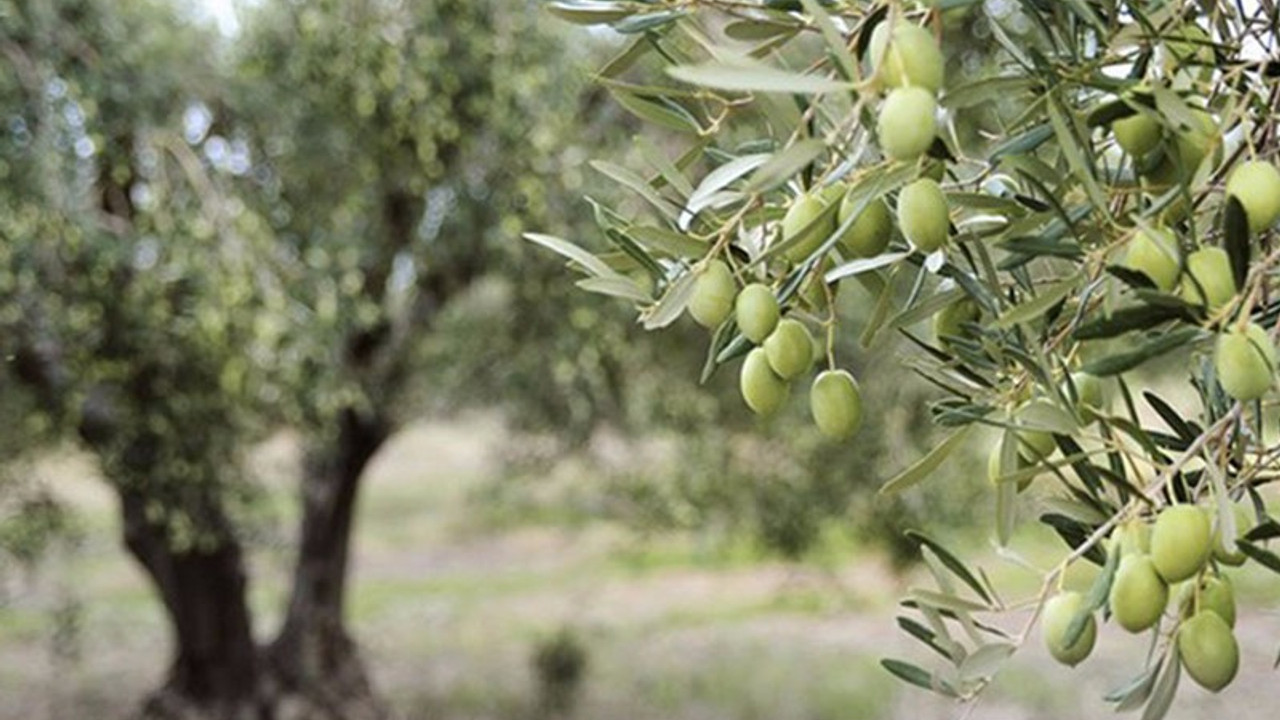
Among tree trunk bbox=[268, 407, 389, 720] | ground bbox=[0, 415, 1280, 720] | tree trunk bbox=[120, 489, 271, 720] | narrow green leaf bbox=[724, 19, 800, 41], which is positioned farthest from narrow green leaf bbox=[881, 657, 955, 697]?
tree trunk bbox=[268, 407, 389, 720]

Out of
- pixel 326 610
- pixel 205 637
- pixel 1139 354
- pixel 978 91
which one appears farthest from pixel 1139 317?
pixel 326 610

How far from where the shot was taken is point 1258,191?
665 millimetres

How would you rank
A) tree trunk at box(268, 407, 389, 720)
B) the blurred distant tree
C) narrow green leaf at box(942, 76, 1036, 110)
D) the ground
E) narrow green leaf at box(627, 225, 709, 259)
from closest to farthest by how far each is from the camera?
narrow green leaf at box(942, 76, 1036, 110)
narrow green leaf at box(627, 225, 709, 259)
the blurred distant tree
tree trunk at box(268, 407, 389, 720)
the ground

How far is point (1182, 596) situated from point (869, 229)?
0.73 ft

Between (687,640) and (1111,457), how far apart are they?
9.50m

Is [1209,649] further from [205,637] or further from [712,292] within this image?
[205,637]

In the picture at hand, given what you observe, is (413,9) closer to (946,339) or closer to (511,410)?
(511,410)

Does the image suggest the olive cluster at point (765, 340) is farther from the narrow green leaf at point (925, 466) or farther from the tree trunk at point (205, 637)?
the tree trunk at point (205, 637)

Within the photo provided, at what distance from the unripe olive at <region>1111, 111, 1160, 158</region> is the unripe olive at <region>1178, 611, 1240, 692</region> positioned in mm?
214

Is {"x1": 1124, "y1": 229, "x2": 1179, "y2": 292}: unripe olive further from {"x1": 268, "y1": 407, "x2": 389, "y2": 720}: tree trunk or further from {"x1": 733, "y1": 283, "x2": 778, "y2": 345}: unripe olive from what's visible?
{"x1": 268, "y1": 407, "x2": 389, "y2": 720}: tree trunk

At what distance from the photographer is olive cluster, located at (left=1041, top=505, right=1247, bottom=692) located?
0.65m

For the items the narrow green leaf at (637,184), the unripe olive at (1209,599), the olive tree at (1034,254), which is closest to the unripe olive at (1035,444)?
the olive tree at (1034,254)

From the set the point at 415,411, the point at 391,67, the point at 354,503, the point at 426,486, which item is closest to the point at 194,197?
the point at 391,67

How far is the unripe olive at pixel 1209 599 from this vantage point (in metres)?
0.68
